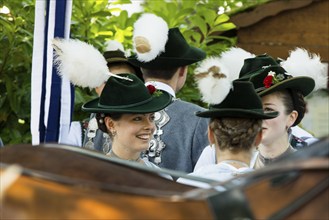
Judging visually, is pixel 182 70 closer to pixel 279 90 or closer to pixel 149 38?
pixel 149 38

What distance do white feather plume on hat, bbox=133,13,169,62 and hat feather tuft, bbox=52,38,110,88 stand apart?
83 cm

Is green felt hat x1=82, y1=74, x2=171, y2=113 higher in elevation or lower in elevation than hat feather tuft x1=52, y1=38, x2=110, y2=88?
lower

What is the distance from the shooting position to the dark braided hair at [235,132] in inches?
136

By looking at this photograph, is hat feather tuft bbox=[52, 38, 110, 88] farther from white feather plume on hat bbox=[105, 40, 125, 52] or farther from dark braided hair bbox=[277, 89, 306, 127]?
white feather plume on hat bbox=[105, 40, 125, 52]

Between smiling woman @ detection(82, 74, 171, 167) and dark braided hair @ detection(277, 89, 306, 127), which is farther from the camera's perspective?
dark braided hair @ detection(277, 89, 306, 127)

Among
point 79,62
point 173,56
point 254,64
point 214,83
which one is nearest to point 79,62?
point 79,62


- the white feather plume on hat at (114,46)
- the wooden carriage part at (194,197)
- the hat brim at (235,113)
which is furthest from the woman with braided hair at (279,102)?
the wooden carriage part at (194,197)

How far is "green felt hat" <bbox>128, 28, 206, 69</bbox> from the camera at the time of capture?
16.6 feet

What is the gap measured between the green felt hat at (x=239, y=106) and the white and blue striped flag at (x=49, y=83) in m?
1.12

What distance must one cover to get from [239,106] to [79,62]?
79 centimetres

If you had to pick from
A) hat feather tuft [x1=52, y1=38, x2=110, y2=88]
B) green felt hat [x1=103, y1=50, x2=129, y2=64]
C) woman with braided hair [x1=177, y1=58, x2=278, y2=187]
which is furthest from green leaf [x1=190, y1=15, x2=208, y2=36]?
woman with braided hair [x1=177, y1=58, x2=278, y2=187]

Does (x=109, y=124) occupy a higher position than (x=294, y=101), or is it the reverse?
(x=294, y=101)

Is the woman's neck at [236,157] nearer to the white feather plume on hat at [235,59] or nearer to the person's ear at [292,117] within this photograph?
the person's ear at [292,117]

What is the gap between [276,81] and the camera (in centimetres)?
464
